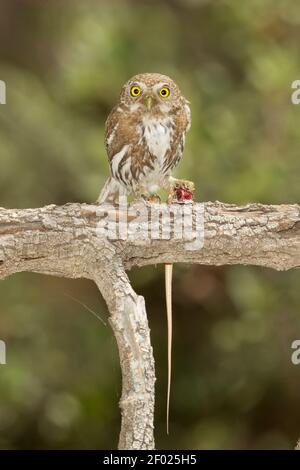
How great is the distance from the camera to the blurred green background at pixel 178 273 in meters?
5.23

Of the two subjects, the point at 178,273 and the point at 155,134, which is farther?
the point at 178,273

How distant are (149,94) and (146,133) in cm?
18

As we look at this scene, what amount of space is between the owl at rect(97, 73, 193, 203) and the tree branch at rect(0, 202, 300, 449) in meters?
0.66

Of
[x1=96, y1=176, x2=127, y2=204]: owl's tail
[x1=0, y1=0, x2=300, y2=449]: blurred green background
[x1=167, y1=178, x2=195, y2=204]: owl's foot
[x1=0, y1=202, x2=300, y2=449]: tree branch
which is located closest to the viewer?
[x1=0, y1=202, x2=300, y2=449]: tree branch

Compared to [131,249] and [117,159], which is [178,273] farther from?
[131,249]

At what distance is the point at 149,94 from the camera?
4035 millimetres

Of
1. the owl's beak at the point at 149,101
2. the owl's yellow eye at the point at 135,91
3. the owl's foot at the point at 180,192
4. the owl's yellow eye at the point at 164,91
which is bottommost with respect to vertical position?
the owl's foot at the point at 180,192

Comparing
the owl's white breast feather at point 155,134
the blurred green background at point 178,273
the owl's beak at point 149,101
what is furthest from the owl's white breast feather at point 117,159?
the blurred green background at point 178,273

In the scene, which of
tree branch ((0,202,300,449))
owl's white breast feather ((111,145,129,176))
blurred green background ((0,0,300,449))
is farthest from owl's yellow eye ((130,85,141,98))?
blurred green background ((0,0,300,449))

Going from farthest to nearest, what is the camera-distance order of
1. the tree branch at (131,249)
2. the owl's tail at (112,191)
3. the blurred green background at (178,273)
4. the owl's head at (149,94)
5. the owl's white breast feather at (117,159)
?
1. the blurred green background at (178,273)
2. the owl's tail at (112,191)
3. the owl's white breast feather at (117,159)
4. the owl's head at (149,94)
5. the tree branch at (131,249)

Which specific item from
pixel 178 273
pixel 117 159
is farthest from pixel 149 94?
pixel 178 273

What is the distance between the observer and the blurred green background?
5.23m

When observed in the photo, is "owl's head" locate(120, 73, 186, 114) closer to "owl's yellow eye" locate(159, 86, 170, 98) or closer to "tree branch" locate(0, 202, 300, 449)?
"owl's yellow eye" locate(159, 86, 170, 98)

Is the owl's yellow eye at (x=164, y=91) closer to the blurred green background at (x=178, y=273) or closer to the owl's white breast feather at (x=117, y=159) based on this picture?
the owl's white breast feather at (x=117, y=159)
